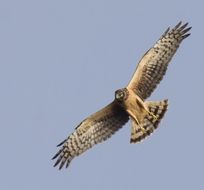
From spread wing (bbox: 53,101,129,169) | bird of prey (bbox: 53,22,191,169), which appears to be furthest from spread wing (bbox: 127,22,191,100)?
spread wing (bbox: 53,101,129,169)

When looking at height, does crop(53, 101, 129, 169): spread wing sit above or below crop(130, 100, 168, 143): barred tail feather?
above

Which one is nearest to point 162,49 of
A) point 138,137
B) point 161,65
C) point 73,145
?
point 161,65

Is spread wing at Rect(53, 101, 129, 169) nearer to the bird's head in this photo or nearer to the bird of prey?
the bird of prey

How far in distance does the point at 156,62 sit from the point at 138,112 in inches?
48.1

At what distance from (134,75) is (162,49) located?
2.98ft

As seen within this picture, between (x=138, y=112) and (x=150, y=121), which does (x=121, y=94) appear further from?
(x=150, y=121)

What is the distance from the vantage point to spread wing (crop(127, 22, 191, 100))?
9.02 metres

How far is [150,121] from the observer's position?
9.13 m

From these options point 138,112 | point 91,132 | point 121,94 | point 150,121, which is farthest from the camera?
point 91,132

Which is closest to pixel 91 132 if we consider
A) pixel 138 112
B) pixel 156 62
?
pixel 138 112

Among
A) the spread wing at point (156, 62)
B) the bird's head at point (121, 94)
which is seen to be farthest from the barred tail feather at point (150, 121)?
the bird's head at point (121, 94)

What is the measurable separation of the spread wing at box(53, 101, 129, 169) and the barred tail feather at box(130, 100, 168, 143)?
1.27ft

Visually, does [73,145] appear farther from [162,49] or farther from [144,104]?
Answer: [162,49]

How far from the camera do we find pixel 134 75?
9109 mm
